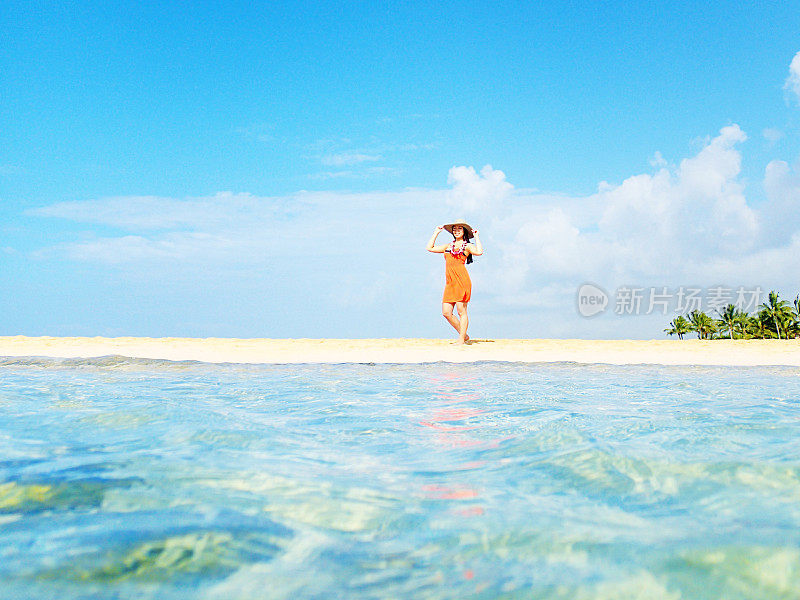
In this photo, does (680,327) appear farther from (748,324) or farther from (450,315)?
(450,315)

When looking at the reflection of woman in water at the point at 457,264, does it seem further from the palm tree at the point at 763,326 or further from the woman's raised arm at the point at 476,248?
the palm tree at the point at 763,326

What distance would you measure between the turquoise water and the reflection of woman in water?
789cm

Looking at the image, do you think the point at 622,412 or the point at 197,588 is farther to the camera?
the point at 622,412

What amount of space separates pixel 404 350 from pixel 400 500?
1011 cm

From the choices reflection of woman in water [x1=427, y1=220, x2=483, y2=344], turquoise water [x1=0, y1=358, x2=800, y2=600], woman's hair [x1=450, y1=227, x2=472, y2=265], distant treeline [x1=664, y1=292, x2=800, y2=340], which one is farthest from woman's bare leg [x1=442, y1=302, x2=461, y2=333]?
distant treeline [x1=664, y1=292, x2=800, y2=340]

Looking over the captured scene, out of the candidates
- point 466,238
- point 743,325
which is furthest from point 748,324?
point 466,238

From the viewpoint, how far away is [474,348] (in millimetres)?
12734

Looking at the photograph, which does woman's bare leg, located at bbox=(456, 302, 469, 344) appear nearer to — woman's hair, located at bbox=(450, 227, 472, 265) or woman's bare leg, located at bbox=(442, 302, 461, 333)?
woman's bare leg, located at bbox=(442, 302, 461, 333)

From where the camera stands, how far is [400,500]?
2635mm

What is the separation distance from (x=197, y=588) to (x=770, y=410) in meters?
4.88

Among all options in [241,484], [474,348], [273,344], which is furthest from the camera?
[273,344]

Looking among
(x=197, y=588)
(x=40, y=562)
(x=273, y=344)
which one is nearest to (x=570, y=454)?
(x=197, y=588)

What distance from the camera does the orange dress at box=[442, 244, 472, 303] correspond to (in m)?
13.4

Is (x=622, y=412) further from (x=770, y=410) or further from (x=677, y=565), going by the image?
(x=677, y=565)
